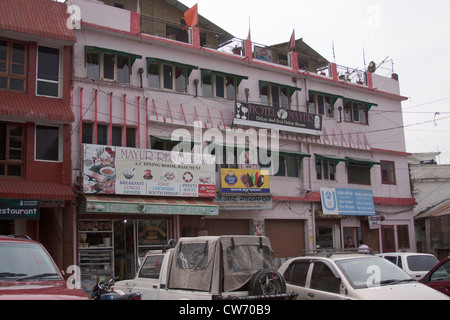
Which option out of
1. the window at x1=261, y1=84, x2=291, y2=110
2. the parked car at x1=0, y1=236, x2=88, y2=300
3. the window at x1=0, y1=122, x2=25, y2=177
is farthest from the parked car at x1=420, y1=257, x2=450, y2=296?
the window at x1=261, y1=84, x2=291, y2=110

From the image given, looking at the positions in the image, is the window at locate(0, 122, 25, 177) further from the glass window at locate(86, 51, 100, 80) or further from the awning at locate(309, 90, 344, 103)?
the awning at locate(309, 90, 344, 103)

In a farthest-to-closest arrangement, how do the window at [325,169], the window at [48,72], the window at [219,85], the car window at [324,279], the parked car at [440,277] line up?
the window at [325,169]
the window at [219,85]
the window at [48,72]
the parked car at [440,277]
the car window at [324,279]

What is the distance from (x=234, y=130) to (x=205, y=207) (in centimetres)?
456

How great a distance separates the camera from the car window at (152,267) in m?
9.48

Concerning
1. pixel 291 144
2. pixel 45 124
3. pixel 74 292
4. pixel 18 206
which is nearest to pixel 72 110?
pixel 45 124

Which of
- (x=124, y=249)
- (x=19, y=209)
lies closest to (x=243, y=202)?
(x=124, y=249)

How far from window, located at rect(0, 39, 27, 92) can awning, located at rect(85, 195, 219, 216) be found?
4.77 metres

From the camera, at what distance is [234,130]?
21.9 metres

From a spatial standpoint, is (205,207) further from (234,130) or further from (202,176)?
(234,130)

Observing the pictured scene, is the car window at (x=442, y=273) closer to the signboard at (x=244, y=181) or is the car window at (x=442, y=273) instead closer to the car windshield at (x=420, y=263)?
the car windshield at (x=420, y=263)

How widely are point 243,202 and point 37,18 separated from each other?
37.2 feet

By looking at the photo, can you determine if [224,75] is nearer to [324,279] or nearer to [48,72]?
[48,72]

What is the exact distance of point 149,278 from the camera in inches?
377

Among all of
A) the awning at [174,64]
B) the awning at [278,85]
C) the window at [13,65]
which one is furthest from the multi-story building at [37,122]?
the awning at [278,85]
